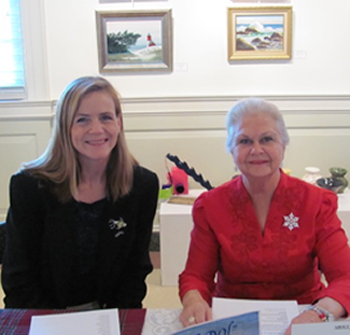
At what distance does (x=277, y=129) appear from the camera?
1188mm

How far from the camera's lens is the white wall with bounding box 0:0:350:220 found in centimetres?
284

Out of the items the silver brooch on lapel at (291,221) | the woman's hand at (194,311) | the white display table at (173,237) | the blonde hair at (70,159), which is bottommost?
the white display table at (173,237)

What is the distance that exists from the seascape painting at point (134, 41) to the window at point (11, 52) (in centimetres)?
68

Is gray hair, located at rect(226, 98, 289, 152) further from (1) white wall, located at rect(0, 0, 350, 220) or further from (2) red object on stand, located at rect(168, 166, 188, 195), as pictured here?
(1) white wall, located at rect(0, 0, 350, 220)

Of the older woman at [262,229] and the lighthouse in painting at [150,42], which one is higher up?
the lighthouse in painting at [150,42]

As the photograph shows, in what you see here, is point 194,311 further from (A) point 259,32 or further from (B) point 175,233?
(A) point 259,32

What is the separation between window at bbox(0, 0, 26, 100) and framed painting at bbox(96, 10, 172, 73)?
62 cm

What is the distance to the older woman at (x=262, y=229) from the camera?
1.15m

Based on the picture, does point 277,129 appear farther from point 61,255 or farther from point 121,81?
point 121,81

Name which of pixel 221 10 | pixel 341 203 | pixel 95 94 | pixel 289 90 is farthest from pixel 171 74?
pixel 95 94

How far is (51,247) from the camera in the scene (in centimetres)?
129

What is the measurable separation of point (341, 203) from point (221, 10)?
1599 millimetres

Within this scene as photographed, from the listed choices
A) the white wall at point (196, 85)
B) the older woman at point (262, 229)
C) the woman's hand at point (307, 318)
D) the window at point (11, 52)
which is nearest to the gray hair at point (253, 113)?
the older woman at point (262, 229)

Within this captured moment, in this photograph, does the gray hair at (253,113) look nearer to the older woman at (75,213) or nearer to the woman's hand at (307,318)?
the older woman at (75,213)
